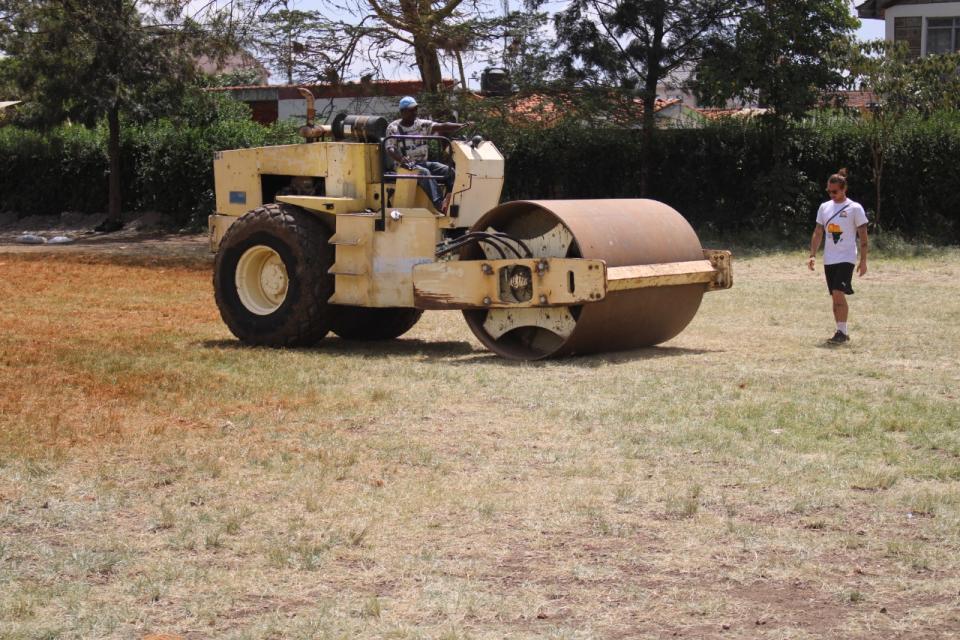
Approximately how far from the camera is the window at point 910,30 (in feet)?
116

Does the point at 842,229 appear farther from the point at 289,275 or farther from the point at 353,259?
the point at 289,275

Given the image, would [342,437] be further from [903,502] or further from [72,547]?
[903,502]

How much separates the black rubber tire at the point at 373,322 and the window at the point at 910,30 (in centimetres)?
2597

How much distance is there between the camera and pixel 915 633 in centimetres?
494

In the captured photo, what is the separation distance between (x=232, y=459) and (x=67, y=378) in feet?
9.80

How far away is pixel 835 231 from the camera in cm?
1251

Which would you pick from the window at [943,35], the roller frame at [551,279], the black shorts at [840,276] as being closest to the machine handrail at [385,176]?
the roller frame at [551,279]

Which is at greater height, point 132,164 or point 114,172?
point 132,164

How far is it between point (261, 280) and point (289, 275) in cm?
64

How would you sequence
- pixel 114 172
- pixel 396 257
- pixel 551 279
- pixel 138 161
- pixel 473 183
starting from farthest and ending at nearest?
pixel 138 161
pixel 114 172
pixel 473 183
pixel 396 257
pixel 551 279

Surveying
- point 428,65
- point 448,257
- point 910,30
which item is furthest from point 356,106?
point 910,30

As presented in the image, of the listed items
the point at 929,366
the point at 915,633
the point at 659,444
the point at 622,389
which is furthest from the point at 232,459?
the point at 929,366

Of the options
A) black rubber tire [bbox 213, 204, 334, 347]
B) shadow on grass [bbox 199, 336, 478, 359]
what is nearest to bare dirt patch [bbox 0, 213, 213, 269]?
shadow on grass [bbox 199, 336, 478, 359]

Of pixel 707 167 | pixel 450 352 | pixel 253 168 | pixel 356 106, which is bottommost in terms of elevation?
pixel 450 352
